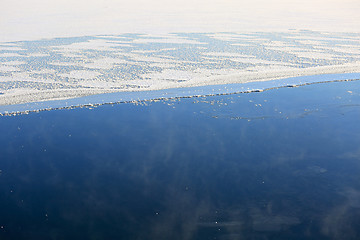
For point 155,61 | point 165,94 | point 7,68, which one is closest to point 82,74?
point 7,68

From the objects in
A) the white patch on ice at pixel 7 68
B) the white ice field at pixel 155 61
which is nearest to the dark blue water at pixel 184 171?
the white ice field at pixel 155 61

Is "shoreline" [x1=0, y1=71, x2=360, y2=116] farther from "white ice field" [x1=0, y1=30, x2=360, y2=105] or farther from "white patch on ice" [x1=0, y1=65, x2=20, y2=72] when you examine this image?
"white patch on ice" [x1=0, y1=65, x2=20, y2=72]

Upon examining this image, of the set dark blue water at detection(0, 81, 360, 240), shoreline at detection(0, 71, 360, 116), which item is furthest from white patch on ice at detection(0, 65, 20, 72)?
dark blue water at detection(0, 81, 360, 240)

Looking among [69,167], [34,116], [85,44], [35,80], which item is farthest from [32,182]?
[85,44]

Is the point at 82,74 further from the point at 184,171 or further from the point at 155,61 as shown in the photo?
the point at 184,171

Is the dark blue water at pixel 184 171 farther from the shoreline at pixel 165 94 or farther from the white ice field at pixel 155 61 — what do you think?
the white ice field at pixel 155 61
